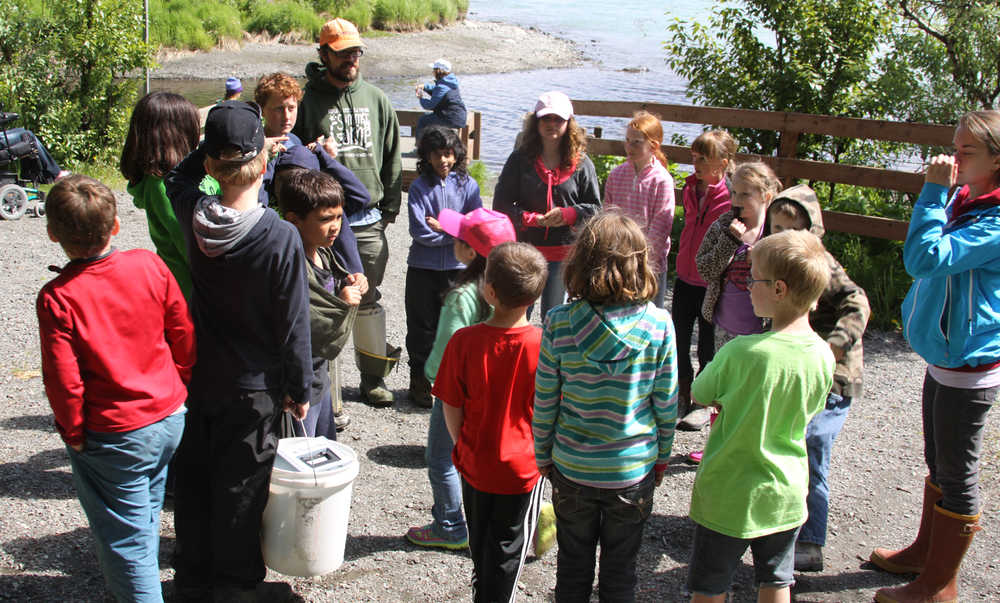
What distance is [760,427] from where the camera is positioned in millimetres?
2660

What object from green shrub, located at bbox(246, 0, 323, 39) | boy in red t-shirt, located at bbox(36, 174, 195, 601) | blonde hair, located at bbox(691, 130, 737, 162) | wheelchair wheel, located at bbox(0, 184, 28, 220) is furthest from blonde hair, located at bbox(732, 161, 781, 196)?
green shrub, located at bbox(246, 0, 323, 39)

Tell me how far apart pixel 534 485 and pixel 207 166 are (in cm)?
155

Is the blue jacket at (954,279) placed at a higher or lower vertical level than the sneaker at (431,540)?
higher

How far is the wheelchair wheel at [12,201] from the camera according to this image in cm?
845

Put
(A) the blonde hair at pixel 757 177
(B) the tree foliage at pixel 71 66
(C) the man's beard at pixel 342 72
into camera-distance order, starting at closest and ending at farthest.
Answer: (A) the blonde hair at pixel 757 177 → (C) the man's beard at pixel 342 72 → (B) the tree foliage at pixel 71 66

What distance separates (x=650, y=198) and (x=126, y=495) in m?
3.41

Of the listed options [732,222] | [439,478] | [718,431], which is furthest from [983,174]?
[439,478]

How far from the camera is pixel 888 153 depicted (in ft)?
28.2

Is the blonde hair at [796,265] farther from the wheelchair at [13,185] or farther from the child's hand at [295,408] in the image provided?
the wheelchair at [13,185]

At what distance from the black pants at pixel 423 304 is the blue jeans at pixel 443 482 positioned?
4.56 feet

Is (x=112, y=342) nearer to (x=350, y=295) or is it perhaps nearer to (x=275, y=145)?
(x=350, y=295)

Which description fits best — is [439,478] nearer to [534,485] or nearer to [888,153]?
[534,485]

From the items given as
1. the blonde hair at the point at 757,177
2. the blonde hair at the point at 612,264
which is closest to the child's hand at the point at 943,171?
the blonde hair at the point at 757,177

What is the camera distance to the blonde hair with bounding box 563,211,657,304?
2.63 m
